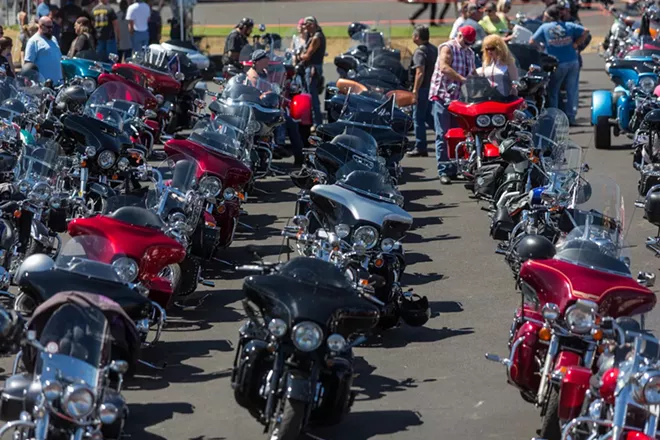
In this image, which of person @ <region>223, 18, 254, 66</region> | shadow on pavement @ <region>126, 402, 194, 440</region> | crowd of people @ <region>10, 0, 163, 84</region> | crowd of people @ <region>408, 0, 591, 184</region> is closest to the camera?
shadow on pavement @ <region>126, 402, 194, 440</region>

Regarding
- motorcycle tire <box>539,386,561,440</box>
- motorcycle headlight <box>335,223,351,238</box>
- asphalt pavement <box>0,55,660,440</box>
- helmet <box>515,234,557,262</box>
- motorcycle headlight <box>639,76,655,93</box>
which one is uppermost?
motorcycle headlight <box>639,76,655,93</box>

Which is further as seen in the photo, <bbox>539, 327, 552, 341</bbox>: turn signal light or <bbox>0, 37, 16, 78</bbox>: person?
<bbox>0, 37, 16, 78</bbox>: person

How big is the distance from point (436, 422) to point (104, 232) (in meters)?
2.76

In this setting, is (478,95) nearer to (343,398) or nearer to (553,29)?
(553,29)

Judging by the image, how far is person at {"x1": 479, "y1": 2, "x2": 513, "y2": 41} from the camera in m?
20.7

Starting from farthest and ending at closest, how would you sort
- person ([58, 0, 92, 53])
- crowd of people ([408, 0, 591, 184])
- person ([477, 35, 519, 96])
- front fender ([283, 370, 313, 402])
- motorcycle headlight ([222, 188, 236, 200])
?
1. person ([58, 0, 92, 53])
2. crowd of people ([408, 0, 591, 184])
3. person ([477, 35, 519, 96])
4. motorcycle headlight ([222, 188, 236, 200])
5. front fender ([283, 370, 313, 402])

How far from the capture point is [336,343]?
22.9ft

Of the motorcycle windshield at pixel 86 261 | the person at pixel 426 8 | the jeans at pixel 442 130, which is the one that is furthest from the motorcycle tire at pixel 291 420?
the person at pixel 426 8

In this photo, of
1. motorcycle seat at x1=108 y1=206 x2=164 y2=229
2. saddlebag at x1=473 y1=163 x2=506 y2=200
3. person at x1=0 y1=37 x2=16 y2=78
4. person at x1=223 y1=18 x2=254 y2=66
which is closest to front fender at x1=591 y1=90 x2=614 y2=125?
saddlebag at x1=473 y1=163 x2=506 y2=200

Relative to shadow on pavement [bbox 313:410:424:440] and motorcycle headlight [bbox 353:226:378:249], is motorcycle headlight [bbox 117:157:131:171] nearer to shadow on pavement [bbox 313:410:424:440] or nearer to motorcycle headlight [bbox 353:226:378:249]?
motorcycle headlight [bbox 353:226:378:249]

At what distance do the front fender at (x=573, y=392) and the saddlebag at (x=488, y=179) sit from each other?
7025 millimetres

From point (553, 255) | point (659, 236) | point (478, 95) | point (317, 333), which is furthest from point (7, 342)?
point (478, 95)

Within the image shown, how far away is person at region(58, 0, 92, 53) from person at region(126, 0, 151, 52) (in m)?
0.79

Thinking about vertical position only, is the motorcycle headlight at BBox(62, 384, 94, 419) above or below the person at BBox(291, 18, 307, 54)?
below
